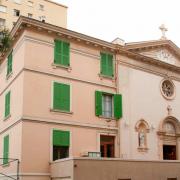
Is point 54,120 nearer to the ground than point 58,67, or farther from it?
nearer to the ground

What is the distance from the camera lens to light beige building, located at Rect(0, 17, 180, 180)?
20281 millimetres

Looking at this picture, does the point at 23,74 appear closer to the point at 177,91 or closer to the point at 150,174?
the point at 150,174

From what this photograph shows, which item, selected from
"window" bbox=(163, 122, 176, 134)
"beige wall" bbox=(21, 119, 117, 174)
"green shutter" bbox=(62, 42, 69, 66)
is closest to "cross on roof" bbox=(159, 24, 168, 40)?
"window" bbox=(163, 122, 176, 134)

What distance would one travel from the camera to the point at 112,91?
24094 millimetres

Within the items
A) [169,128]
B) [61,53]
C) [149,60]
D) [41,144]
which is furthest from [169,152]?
[61,53]

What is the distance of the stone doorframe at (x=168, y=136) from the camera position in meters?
25.1

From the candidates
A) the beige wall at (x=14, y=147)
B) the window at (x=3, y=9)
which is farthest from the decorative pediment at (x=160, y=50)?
the window at (x=3, y=9)

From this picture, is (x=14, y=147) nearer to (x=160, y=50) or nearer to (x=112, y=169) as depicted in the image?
(x=112, y=169)

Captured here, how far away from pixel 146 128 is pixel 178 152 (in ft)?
10.5

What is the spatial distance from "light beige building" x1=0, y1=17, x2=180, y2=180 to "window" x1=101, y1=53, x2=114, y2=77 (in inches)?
2.5

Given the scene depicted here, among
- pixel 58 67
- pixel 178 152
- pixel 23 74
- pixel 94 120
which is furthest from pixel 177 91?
pixel 23 74

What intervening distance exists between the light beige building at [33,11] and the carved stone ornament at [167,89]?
2709 centimetres

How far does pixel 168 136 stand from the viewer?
25.9m

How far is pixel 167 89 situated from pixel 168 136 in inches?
129
